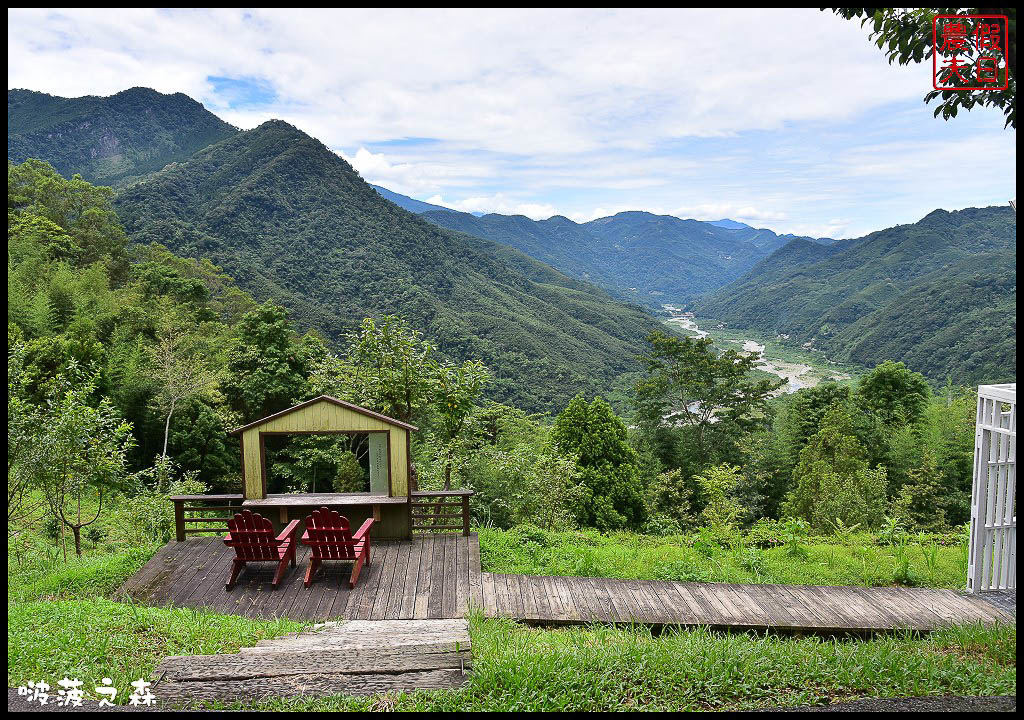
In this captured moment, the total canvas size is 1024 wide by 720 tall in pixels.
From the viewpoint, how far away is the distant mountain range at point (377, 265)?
59.5 m

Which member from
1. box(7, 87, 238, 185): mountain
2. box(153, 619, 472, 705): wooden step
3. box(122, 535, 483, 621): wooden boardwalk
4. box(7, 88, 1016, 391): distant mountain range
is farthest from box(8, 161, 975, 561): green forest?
box(7, 87, 238, 185): mountain

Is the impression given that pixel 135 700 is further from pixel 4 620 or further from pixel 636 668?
pixel 636 668

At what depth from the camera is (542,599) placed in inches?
241

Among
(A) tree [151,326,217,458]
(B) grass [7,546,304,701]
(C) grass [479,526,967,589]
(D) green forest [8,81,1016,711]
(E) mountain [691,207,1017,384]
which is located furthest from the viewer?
(E) mountain [691,207,1017,384]

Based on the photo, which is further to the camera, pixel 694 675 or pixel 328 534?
pixel 328 534

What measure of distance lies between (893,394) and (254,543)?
2960cm

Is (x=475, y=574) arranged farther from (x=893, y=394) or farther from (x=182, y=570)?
(x=893, y=394)

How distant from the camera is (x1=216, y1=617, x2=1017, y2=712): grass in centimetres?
350

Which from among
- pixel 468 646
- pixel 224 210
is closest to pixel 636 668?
pixel 468 646

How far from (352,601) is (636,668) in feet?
11.1

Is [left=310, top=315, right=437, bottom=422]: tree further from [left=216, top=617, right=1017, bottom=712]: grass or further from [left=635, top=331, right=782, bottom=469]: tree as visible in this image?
[left=635, top=331, right=782, bottom=469]: tree

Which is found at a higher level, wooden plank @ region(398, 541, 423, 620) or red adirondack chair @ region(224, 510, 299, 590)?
red adirondack chair @ region(224, 510, 299, 590)

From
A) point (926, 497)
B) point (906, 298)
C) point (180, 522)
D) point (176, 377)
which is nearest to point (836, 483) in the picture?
point (926, 497)
